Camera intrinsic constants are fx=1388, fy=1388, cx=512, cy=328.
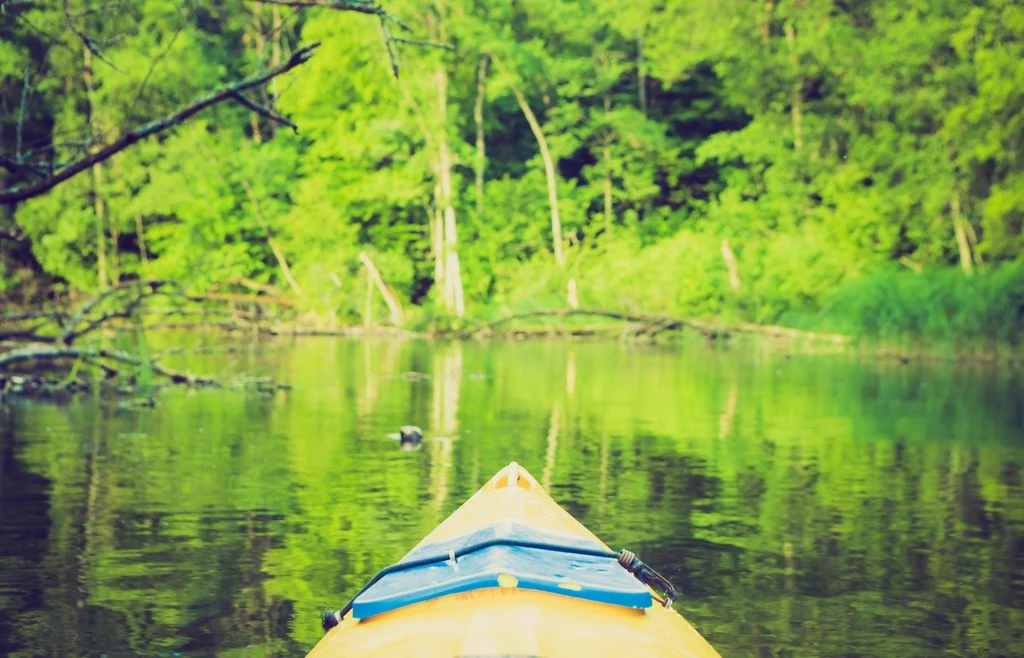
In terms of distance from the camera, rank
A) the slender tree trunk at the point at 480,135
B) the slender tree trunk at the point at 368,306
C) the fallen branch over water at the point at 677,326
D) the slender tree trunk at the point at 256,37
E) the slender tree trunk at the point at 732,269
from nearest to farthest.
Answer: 1. the fallen branch over water at the point at 677,326
2. the slender tree trunk at the point at 732,269
3. the slender tree trunk at the point at 368,306
4. the slender tree trunk at the point at 480,135
5. the slender tree trunk at the point at 256,37

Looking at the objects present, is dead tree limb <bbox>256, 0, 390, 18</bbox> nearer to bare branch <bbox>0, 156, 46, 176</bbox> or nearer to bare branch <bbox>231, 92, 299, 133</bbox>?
bare branch <bbox>231, 92, 299, 133</bbox>

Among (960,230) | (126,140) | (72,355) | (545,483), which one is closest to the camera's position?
(126,140)

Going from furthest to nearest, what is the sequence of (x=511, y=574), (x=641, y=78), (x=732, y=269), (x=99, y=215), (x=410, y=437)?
(x=641, y=78) → (x=99, y=215) → (x=732, y=269) → (x=410, y=437) → (x=511, y=574)

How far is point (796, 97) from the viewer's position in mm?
40375

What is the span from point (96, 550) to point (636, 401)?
32.7ft

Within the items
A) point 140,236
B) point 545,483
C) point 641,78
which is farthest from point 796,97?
point 545,483

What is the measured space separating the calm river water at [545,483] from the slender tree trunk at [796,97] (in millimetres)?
21457

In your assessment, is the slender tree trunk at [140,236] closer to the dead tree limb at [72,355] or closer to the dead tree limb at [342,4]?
the dead tree limb at [72,355]

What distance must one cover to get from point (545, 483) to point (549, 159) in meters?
31.7

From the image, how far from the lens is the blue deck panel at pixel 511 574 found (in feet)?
14.0

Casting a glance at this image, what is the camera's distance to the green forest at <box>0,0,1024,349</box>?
110ft

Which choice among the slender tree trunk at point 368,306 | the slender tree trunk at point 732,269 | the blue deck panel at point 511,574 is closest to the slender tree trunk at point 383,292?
the slender tree trunk at point 368,306

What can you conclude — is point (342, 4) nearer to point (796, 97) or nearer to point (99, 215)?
point (99, 215)

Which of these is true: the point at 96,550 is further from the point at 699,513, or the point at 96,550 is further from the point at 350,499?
the point at 699,513
